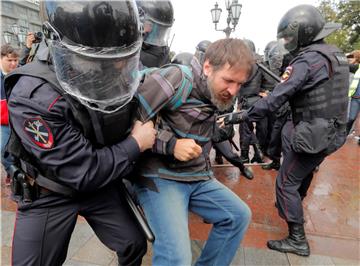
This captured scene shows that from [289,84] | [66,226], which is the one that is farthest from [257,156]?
[66,226]

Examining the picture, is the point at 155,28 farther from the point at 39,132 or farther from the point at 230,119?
the point at 39,132

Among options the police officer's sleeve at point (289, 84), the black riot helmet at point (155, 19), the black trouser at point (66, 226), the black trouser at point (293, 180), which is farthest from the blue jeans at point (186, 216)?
the black riot helmet at point (155, 19)

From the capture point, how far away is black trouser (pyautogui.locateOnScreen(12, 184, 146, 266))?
154 cm

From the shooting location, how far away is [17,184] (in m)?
1.62

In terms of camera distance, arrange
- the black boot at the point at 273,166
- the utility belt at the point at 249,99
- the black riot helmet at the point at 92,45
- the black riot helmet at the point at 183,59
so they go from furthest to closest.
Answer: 1. the utility belt at the point at 249,99
2. the black boot at the point at 273,166
3. the black riot helmet at the point at 183,59
4. the black riot helmet at the point at 92,45

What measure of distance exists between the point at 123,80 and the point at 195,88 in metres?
0.52

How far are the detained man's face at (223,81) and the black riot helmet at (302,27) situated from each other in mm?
1293

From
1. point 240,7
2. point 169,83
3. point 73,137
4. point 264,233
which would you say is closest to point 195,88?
point 169,83

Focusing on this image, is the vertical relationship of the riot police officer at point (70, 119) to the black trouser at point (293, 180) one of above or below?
above

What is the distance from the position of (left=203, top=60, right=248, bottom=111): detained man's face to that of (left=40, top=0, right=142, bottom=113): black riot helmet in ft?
1.76

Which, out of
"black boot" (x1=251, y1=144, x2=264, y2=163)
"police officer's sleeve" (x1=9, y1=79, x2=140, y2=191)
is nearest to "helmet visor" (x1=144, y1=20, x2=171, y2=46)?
"police officer's sleeve" (x1=9, y1=79, x2=140, y2=191)

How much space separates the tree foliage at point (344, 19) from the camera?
23.6m

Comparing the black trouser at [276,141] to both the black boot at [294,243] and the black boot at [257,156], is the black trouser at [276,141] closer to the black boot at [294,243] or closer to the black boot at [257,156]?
the black boot at [257,156]

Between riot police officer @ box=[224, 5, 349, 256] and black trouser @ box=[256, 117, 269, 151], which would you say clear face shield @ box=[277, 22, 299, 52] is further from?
black trouser @ box=[256, 117, 269, 151]
